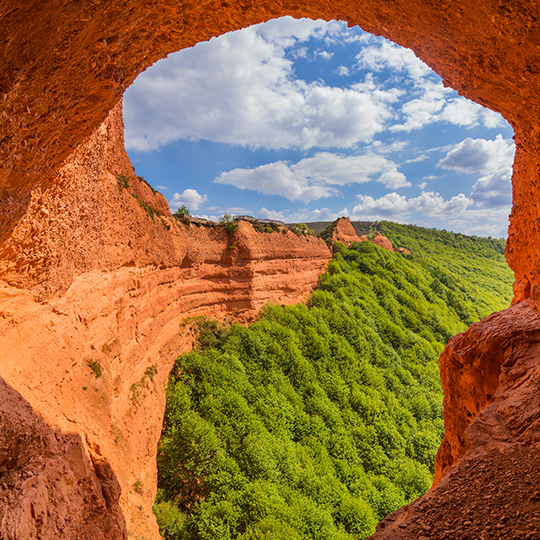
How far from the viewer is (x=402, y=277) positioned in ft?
114

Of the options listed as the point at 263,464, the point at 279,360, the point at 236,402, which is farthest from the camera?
the point at 279,360

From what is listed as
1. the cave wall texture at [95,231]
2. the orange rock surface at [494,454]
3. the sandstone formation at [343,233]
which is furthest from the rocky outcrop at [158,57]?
the sandstone formation at [343,233]

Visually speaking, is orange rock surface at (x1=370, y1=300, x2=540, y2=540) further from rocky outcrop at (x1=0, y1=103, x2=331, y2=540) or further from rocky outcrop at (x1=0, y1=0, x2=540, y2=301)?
rocky outcrop at (x1=0, y1=103, x2=331, y2=540)

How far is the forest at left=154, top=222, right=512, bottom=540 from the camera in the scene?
10148mm

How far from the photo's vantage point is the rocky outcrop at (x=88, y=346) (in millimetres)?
4684

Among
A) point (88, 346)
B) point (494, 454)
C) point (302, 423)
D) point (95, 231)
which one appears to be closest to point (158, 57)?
point (95, 231)

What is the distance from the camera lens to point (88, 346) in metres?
8.02

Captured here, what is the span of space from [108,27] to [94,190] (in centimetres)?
536

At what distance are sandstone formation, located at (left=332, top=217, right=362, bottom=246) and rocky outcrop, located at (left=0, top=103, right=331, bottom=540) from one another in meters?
26.9

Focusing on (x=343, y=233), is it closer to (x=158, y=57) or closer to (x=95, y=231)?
(x=95, y=231)

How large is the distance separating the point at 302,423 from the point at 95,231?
513 inches

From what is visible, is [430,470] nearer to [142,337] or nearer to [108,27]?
[142,337]

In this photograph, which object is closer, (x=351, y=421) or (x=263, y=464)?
(x=263, y=464)

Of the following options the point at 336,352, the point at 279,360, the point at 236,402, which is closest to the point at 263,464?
the point at 236,402
